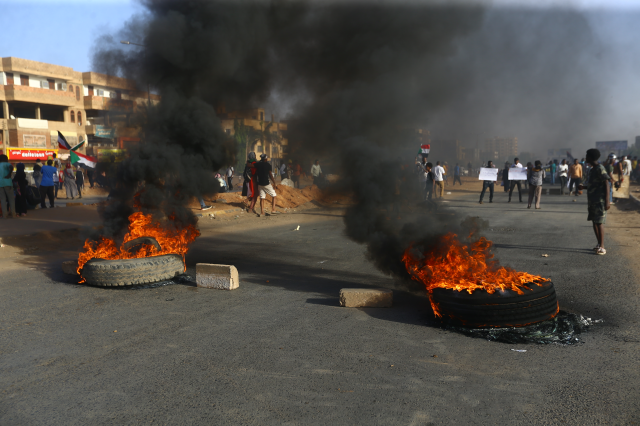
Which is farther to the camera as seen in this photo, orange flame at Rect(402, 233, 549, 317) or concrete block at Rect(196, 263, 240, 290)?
concrete block at Rect(196, 263, 240, 290)

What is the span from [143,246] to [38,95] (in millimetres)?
47943

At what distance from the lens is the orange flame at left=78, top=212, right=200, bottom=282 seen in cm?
661

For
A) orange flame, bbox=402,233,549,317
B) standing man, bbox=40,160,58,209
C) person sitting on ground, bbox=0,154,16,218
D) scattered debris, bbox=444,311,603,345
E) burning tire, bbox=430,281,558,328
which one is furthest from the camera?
standing man, bbox=40,160,58,209

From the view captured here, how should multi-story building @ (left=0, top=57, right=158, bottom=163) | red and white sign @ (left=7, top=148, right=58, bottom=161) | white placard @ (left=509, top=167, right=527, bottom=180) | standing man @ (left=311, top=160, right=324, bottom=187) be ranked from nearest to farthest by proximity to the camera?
standing man @ (left=311, top=160, right=324, bottom=187) < white placard @ (left=509, top=167, right=527, bottom=180) < red and white sign @ (left=7, top=148, right=58, bottom=161) < multi-story building @ (left=0, top=57, right=158, bottom=163)

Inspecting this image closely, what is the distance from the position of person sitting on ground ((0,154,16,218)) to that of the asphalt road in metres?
7.05

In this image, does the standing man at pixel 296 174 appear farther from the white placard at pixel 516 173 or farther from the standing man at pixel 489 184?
the white placard at pixel 516 173

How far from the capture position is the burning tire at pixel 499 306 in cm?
403

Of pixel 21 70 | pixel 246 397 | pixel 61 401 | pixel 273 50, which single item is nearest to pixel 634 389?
pixel 246 397

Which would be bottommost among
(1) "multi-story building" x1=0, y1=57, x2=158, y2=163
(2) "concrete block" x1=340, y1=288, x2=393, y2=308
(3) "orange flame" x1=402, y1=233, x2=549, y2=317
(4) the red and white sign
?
(2) "concrete block" x1=340, y1=288, x2=393, y2=308

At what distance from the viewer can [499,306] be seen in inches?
159

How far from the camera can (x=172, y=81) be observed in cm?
777

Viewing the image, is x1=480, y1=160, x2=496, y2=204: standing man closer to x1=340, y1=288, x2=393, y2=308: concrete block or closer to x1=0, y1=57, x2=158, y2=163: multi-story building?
x1=340, y1=288, x2=393, y2=308: concrete block

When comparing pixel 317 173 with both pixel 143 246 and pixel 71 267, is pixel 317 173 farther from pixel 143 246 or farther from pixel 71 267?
pixel 71 267

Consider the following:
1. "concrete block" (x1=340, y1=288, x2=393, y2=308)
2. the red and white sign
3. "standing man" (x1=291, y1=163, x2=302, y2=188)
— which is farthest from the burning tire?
the red and white sign
